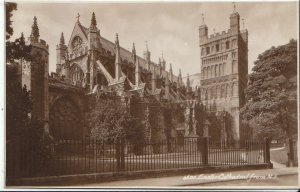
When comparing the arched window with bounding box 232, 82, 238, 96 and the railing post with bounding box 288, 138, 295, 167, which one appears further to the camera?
the arched window with bounding box 232, 82, 238, 96

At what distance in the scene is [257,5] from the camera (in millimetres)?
10180

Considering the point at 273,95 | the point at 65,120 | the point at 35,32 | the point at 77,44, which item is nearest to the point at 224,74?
the point at 273,95

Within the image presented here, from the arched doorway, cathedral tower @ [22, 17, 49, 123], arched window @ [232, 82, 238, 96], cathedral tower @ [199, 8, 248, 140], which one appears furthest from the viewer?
arched window @ [232, 82, 238, 96]

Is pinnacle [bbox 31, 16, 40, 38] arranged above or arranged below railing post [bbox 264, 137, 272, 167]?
above

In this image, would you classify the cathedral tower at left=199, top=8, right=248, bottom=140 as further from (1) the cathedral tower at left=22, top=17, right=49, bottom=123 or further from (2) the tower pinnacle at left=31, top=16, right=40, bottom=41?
(2) the tower pinnacle at left=31, top=16, right=40, bottom=41

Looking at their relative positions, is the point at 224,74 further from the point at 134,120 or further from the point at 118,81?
the point at 134,120

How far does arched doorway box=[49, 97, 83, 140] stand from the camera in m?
12.8

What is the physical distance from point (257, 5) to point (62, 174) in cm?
686

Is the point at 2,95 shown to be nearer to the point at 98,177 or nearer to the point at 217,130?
the point at 98,177

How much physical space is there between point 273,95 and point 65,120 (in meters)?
7.58

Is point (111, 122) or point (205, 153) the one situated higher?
point (111, 122)

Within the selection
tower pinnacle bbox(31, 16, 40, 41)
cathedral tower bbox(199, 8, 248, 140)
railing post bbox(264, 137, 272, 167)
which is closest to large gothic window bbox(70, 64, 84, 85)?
cathedral tower bbox(199, 8, 248, 140)

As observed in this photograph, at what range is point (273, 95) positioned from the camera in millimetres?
11750

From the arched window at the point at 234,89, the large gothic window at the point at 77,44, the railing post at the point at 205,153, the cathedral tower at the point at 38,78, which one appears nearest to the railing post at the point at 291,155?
the railing post at the point at 205,153
